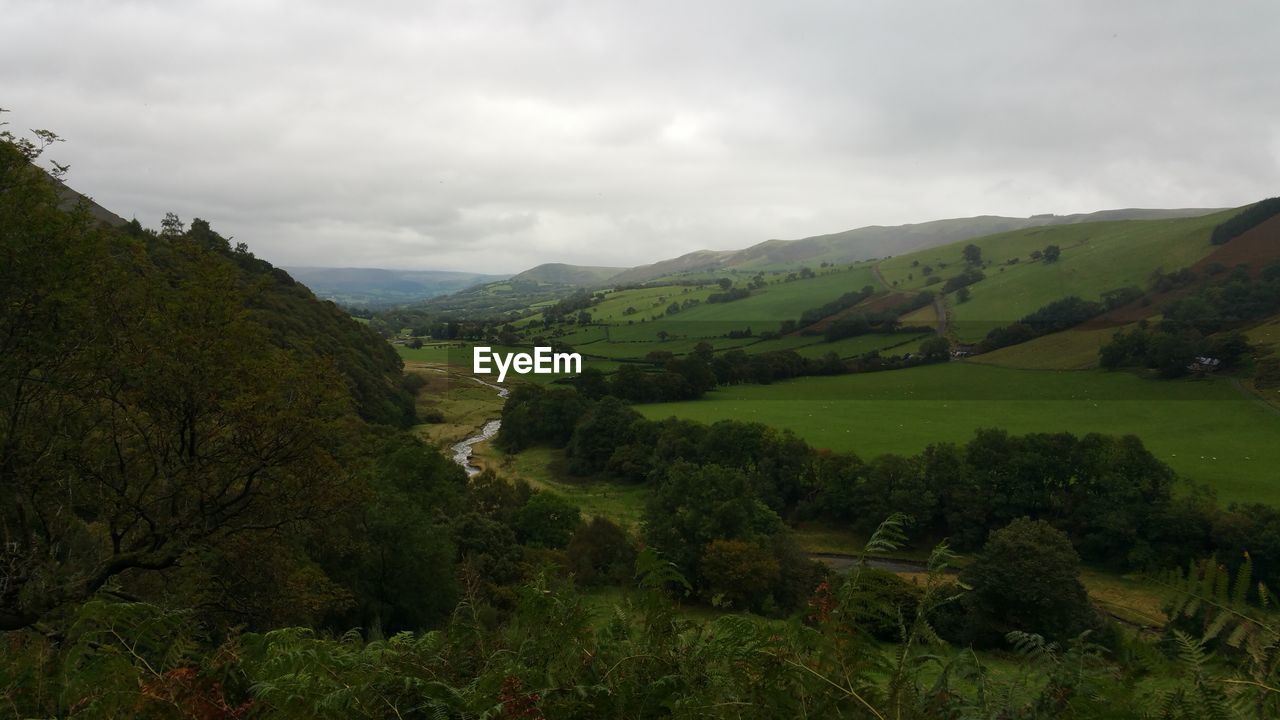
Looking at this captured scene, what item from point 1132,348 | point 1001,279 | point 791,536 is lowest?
point 791,536

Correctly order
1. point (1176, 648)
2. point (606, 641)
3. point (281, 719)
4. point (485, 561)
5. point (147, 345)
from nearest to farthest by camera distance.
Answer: point (281, 719), point (1176, 648), point (606, 641), point (147, 345), point (485, 561)


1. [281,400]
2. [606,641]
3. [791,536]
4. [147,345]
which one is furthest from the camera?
[791,536]

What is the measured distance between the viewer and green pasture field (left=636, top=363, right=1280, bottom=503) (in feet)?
143

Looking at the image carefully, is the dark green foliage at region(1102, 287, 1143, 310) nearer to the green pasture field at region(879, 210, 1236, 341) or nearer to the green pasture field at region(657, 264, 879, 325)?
the green pasture field at region(879, 210, 1236, 341)

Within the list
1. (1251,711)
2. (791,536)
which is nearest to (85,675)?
(1251,711)

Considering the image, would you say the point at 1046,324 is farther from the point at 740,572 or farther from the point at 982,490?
the point at 740,572

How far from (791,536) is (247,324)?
28538mm

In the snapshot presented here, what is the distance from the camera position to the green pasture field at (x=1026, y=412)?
43.5m

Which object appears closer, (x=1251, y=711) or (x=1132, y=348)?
(x=1251, y=711)

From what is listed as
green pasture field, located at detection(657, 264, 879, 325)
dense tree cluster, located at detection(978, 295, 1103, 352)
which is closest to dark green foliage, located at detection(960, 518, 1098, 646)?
dense tree cluster, located at detection(978, 295, 1103, 352)

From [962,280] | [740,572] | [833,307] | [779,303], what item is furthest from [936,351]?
[740,572]

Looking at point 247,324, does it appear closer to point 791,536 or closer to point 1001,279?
point 791,536

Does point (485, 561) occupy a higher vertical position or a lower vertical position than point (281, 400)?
lower

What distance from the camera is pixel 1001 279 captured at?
11894 centimetres
